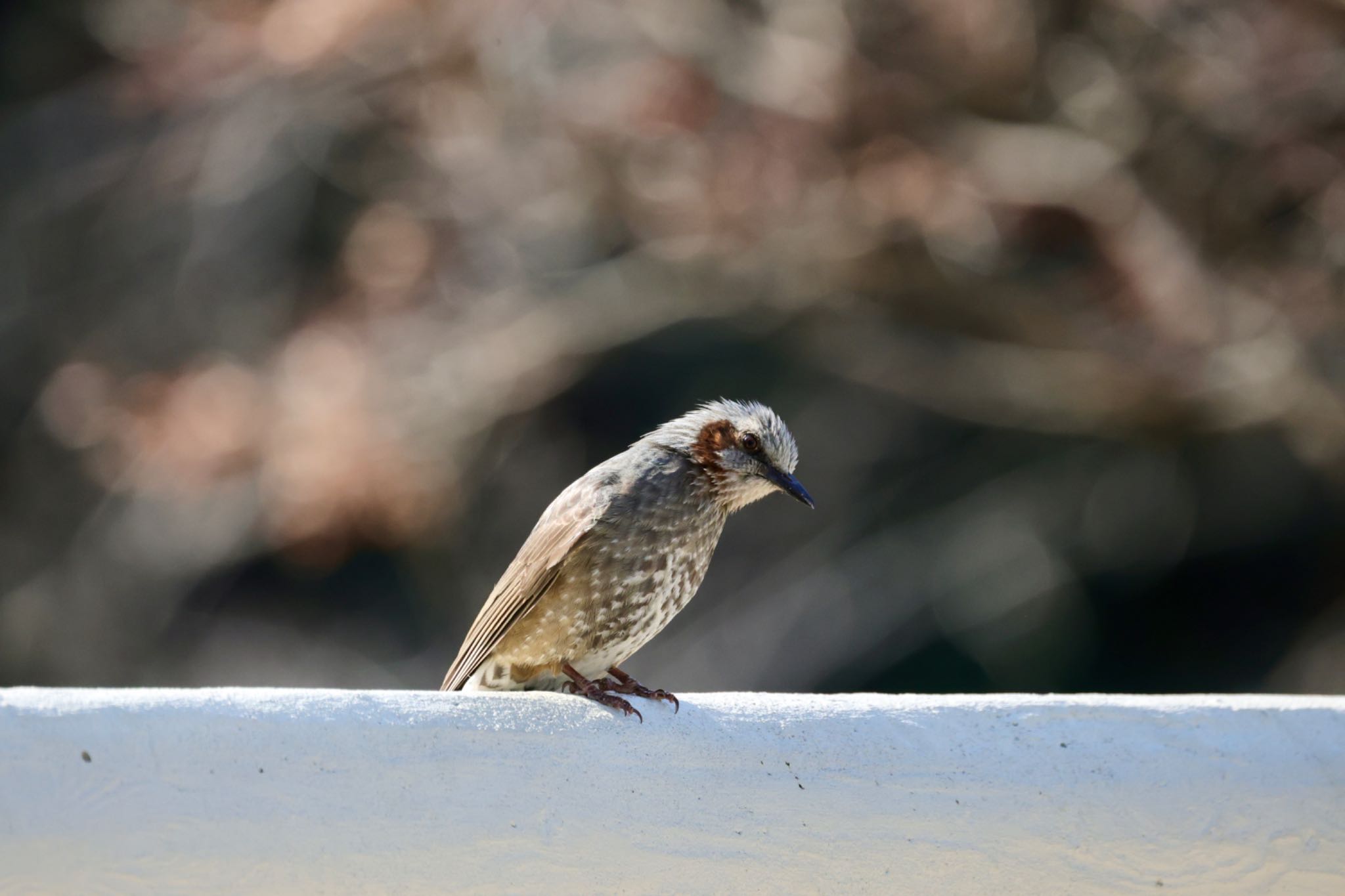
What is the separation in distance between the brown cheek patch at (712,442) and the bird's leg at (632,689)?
522mm

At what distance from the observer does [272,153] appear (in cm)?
771

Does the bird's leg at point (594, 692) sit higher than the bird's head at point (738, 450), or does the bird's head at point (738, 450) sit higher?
the bird's head at point (738, 450)

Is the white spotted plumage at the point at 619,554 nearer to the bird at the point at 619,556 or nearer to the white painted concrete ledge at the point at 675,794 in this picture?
the bird at the point at 619,556

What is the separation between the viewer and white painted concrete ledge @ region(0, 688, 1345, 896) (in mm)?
1861

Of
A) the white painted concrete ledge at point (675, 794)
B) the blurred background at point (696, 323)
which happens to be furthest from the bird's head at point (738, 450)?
the blurred background at point (696, 323)

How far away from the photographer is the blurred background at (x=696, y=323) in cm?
533

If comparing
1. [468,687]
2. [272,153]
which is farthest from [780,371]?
[468,687]

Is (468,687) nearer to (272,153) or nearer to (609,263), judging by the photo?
(609,263)

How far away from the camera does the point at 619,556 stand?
299cm

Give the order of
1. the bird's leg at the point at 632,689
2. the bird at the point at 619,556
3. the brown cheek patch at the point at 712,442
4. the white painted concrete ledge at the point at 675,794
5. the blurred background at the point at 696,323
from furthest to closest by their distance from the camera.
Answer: the blurred background at the point at 696,323 → the brown cheek patch at the point at 712,442 → the bird at the point at 619,556 → the bird's leg at the point at 632,689 → the white painted concrete ledge at the point at 675,794

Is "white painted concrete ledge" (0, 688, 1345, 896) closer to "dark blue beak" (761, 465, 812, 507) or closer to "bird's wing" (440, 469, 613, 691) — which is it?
"bird's wing" (440, 469, 613, 691)

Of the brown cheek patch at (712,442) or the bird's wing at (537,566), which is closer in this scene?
the bird's wing at (537,566)

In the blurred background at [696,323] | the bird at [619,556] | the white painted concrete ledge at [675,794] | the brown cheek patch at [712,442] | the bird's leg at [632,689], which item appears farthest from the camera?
the blurred background at [696,323]

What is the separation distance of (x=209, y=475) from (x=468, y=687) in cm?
365
